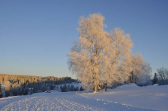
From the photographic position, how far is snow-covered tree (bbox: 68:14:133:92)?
64.1ft

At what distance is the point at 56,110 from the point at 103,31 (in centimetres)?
1444

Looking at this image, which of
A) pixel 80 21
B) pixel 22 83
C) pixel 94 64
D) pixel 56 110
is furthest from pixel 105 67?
pixel 22 83

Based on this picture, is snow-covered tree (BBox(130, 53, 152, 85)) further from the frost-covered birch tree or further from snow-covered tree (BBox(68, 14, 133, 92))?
the frost-covered birch tree

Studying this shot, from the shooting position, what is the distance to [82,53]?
1969cm

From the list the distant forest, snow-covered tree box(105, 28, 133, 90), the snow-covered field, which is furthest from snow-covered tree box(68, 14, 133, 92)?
the distant forest

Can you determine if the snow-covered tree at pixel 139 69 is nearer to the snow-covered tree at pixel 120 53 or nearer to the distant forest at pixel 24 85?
the snow-covered tree at pixel 120 53

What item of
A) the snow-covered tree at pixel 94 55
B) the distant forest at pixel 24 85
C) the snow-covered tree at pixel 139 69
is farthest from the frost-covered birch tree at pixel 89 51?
the distant forest at pixel 24 85

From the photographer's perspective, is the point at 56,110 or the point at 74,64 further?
the point at 74,64

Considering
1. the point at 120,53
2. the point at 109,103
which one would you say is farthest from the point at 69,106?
the point at 120,53

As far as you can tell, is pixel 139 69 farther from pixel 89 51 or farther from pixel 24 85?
pixel 24 85

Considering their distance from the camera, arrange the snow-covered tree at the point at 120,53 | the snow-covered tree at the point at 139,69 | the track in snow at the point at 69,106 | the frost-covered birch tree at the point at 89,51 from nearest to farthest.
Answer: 1. the track in snow at the point at 69,106
2. the frost-covered birch tree at the point at 89,51
3. the snow-covered tree at the point at 120,53
4. the snow-covered tree at the point at 139,69

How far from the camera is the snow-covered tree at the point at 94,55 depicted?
19.5 meters

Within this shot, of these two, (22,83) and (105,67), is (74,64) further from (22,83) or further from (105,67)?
(22,83)

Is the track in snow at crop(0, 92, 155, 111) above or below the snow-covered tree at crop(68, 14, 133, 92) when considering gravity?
below
